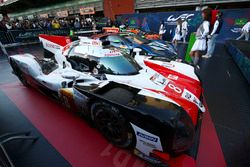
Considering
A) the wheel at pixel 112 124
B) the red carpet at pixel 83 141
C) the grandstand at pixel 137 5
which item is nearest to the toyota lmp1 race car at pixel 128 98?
the wheel at pixel 112 124

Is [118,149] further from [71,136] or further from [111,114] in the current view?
[71,136]

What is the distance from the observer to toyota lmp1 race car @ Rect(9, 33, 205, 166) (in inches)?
Result: 53.6

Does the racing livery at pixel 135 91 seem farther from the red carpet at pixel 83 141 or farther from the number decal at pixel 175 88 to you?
the red carpet at pixel 83 141

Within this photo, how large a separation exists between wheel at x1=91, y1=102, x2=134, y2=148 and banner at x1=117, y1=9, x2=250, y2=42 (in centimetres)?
985

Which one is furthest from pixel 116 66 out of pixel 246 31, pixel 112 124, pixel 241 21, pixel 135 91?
pixel 241 21

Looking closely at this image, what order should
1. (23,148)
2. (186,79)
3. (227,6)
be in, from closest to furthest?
(23,148) < (186,79) < (227,6)

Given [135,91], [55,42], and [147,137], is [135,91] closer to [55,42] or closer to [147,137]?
[147,137]

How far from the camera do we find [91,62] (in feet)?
7.89

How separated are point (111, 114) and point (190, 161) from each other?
93cm

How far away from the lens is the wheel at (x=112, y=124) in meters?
1.55

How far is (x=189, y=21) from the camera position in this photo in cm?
990

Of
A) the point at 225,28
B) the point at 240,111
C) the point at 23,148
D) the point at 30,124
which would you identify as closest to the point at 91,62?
the point at 30,124

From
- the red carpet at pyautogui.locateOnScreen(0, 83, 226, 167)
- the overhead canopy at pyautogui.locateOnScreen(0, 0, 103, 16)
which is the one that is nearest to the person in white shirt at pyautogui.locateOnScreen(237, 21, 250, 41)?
the red carpet at pyautogui.locateOnScreen(0, 83, 226, 167)

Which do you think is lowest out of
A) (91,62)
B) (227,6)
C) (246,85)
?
(246,85)
